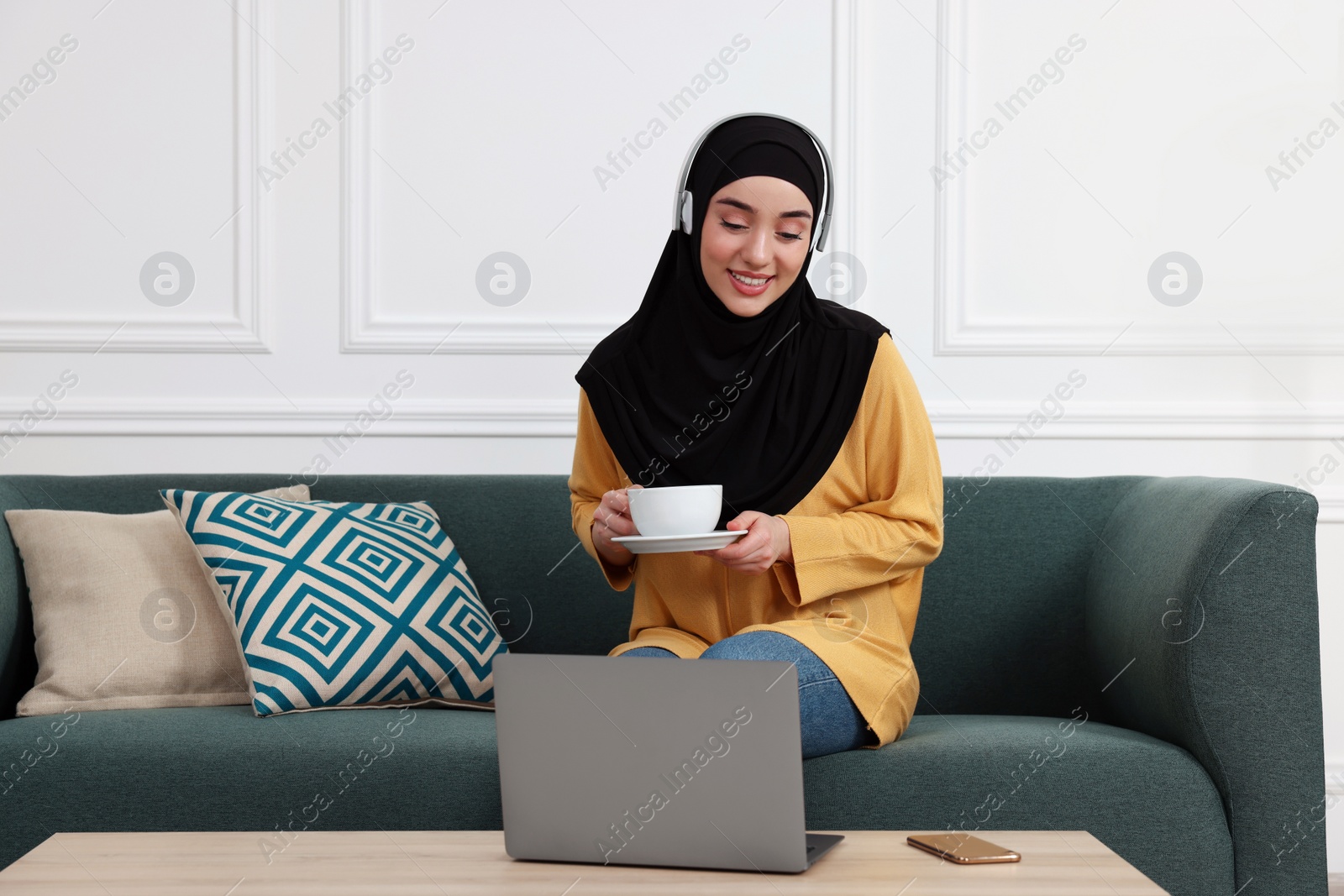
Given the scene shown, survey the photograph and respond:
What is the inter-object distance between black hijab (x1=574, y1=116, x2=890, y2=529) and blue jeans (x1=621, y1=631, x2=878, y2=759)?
220mm

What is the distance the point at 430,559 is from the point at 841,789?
0.81m

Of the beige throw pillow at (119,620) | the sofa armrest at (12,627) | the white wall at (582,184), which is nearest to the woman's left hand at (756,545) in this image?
the beige throw pillow at (119,620)

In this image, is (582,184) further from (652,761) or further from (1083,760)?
(652,761)

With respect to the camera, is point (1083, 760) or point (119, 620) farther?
point (119, 620)

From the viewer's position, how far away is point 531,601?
1975 millimetres

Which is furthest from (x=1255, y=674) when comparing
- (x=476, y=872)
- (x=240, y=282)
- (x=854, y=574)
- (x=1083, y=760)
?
(x=240, y=282)

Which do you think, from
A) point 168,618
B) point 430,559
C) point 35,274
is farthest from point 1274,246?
point 35,274

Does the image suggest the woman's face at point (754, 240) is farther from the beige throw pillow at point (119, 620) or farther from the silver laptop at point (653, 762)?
the beige throw pillow at point (119, 620)

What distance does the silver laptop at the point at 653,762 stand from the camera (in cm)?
95

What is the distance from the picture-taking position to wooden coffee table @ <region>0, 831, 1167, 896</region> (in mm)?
911

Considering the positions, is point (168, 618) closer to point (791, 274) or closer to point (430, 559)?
point (430, 559)

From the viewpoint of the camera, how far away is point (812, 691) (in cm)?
139

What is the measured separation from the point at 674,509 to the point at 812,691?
0.29m

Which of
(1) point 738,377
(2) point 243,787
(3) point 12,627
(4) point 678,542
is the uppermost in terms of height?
(1) point 738,377
